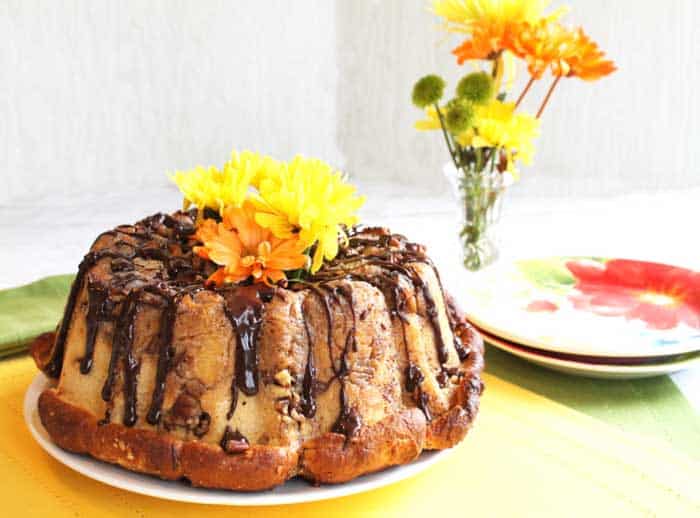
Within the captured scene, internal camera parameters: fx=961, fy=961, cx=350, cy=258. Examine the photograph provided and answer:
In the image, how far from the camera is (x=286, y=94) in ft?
13.0

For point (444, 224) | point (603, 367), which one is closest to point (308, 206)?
point (603, 367)

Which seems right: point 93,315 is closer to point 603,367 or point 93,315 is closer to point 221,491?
point 221,491

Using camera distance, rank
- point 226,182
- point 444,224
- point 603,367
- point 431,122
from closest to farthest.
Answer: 1. point 226,182
2. point 603,367
3. point 431,122
4. point 444,224

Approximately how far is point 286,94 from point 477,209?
6.89ft

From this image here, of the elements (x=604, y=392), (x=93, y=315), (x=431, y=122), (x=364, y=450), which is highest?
(x=431, y=122)

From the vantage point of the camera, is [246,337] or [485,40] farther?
[485,40]

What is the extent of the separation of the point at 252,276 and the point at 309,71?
286cm

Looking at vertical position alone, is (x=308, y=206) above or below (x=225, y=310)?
above

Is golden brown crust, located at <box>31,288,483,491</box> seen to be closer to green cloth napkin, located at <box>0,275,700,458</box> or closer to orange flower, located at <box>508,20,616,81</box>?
green cloth napkin, located at <box>0,275,700,458</box>

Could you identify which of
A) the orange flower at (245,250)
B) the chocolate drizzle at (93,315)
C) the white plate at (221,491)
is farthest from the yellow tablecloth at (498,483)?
the orange flower at (245,250)

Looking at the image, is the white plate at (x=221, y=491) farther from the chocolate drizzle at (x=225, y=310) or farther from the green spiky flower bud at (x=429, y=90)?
the green spiky flower bud at (x=429, y=90)

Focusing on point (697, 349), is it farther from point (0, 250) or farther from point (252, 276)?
point (0, 250)

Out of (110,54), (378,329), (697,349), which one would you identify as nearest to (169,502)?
(378,329)

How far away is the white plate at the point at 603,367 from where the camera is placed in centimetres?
153
